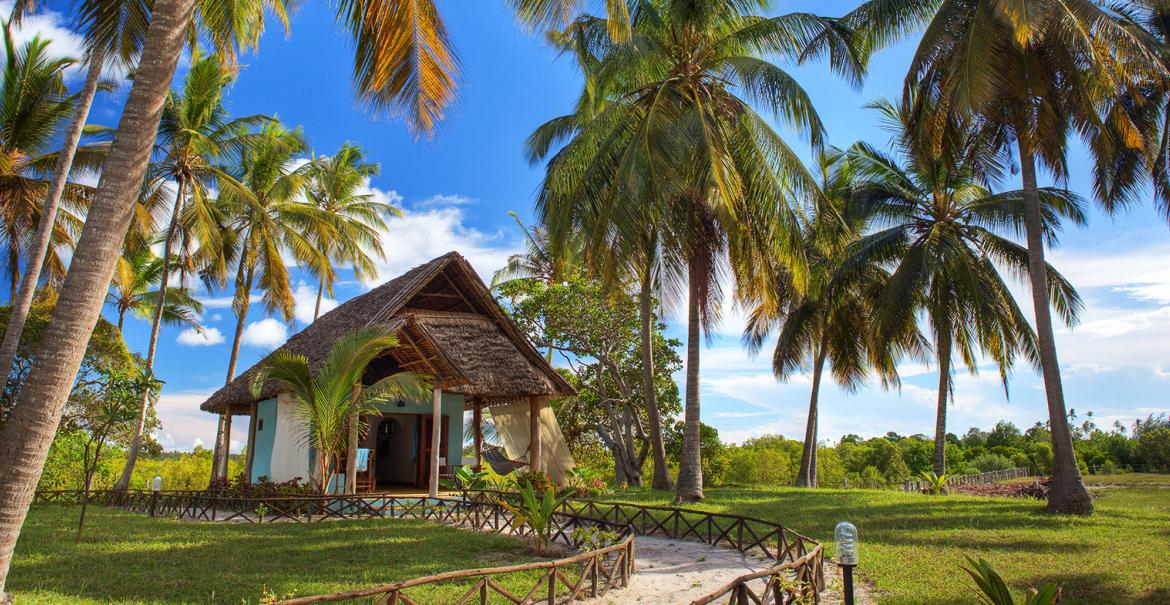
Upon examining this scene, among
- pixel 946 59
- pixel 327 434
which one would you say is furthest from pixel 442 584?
pixel 946 59

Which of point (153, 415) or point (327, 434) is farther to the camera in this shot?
point (153, 415)

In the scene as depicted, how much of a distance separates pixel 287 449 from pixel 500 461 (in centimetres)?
550

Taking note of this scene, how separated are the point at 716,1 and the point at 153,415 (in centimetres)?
1759

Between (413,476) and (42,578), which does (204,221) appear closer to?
(413,476)

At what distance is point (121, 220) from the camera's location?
5254 mm

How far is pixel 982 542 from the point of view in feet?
32.6

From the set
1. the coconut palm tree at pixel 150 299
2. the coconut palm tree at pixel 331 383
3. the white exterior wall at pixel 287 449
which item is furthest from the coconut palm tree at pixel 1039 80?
the coconut palm tree at pixel 150 299

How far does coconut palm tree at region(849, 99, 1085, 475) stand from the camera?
58.9 feet

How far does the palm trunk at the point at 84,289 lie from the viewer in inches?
190

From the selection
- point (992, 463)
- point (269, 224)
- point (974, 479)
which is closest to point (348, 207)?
point (269, 224)

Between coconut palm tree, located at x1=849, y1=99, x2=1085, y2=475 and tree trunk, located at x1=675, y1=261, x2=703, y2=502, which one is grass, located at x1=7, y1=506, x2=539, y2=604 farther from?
coconut palm tree, located at x1=849, y1=99, x2=1085, y2=475

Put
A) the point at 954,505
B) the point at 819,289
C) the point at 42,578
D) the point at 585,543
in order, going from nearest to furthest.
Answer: the point at 42,578 → the point at 585,543 → the point at 954,505 → the point at 819,289

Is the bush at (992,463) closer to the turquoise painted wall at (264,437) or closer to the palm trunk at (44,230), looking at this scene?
the turquoise painted wall at (264,437)

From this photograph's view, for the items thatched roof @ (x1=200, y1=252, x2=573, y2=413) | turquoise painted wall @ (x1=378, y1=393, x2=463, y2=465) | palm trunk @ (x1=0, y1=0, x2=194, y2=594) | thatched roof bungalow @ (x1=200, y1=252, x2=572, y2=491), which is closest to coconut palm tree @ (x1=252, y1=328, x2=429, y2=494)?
thatched roof @ (x1=200, y1=252, x2=573, y2=413)
